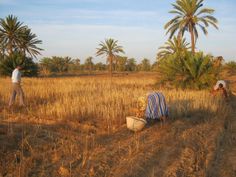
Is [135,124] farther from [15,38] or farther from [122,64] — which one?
[122,64]

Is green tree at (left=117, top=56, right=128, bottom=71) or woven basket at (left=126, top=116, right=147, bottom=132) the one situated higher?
green tree at (left=117, top=56, right=128, bottom=71)

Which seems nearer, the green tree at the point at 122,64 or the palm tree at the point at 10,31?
the palm tree at the point at 10,31

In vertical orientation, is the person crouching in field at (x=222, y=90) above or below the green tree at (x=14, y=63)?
below

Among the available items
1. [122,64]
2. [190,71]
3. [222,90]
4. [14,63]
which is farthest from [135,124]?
[122,64]

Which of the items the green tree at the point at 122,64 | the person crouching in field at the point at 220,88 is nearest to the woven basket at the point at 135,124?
the person crouching in field at the point at 220,88

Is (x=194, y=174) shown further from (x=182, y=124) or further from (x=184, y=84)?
(x=184, y=84)

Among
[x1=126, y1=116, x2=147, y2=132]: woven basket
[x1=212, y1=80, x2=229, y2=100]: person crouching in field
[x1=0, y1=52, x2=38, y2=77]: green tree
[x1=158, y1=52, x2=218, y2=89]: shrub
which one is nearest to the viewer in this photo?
[x1=126, y1=116, x2=147, y2=132]: woven basket

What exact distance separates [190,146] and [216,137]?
106cm

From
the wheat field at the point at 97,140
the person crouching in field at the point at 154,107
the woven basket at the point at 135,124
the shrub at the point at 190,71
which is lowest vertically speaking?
the wheat field at the point at 97,140

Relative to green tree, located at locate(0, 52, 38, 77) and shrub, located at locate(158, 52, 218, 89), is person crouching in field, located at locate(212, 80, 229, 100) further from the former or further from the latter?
green tree, located at locate(0, 52, 38, 77)

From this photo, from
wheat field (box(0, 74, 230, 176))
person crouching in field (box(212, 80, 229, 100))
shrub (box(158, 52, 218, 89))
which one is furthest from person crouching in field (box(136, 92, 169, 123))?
shrub (box(158, 52, 218, 89))

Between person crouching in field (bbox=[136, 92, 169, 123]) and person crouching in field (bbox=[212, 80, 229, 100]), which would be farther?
person crouching in field (bbox=[212, 80, 229, 100])

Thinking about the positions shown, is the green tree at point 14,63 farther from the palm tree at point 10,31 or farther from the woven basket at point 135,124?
the woven basket at point 135,124

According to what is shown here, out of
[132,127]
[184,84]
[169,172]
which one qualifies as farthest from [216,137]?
[184,84]
